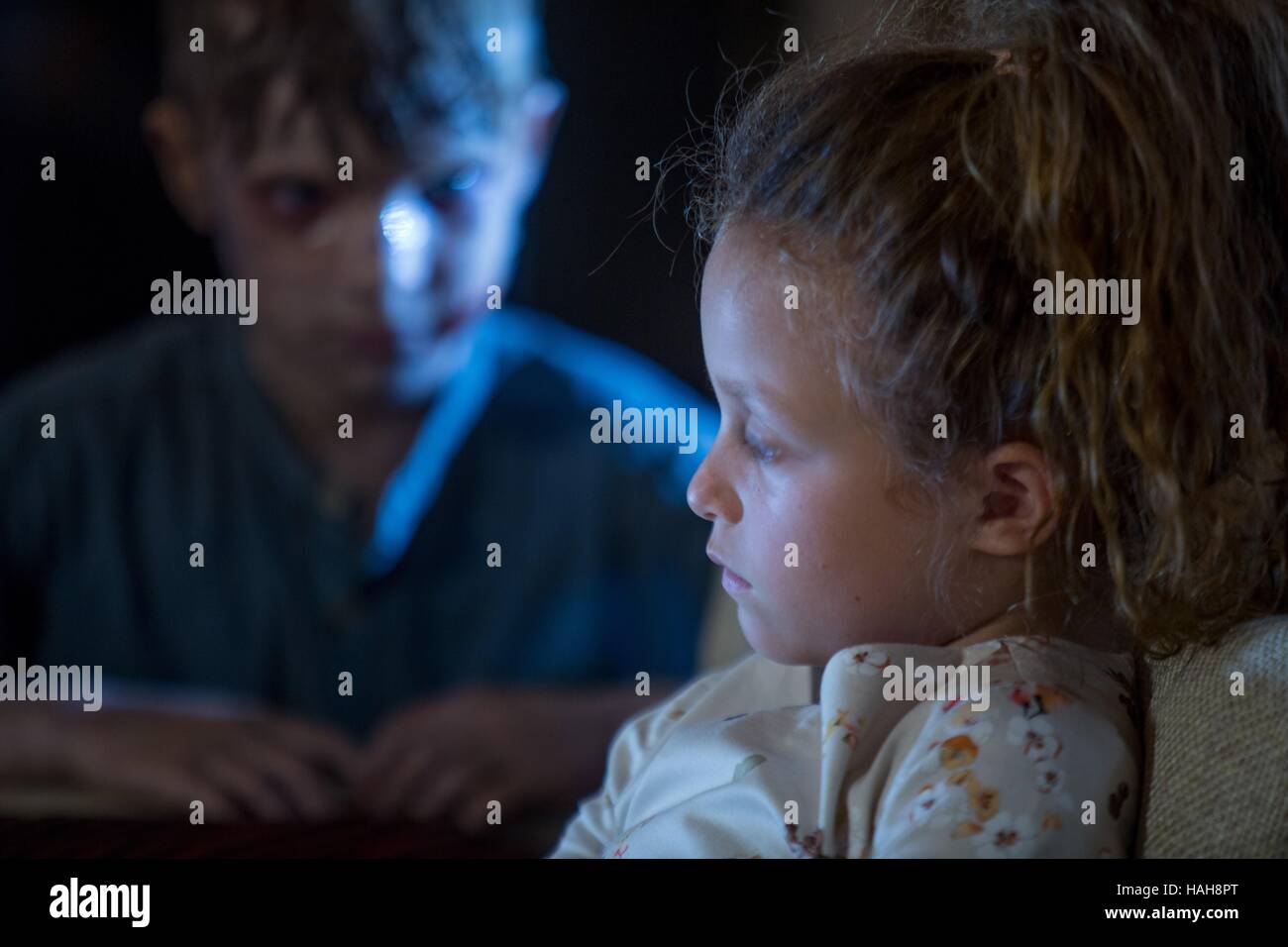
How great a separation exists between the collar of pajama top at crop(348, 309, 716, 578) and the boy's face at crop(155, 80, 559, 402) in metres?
0.04

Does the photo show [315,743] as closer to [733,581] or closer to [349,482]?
[349,482]

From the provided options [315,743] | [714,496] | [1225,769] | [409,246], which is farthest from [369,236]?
[1225,769]

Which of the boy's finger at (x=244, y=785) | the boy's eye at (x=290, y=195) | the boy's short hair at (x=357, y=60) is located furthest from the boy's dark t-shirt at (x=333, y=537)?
the boy's short hair at (x=357, y=60)

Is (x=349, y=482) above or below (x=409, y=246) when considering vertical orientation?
below

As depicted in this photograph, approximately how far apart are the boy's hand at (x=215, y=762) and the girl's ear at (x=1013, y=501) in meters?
1.41

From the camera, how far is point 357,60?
188cm

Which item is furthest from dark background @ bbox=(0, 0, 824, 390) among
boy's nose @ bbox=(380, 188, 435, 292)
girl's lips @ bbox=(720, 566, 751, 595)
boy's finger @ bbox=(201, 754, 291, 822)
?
girl's lips @ bbox=(720, 566, 751, 595)

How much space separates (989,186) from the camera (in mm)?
711

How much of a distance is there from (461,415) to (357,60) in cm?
59

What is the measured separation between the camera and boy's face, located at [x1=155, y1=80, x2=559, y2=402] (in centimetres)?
185

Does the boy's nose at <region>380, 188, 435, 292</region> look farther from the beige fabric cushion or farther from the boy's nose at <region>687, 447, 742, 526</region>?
the beige fabric cushion

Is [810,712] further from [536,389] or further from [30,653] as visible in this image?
[30,653]

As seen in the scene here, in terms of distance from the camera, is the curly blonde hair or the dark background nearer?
the curly blonde hair
